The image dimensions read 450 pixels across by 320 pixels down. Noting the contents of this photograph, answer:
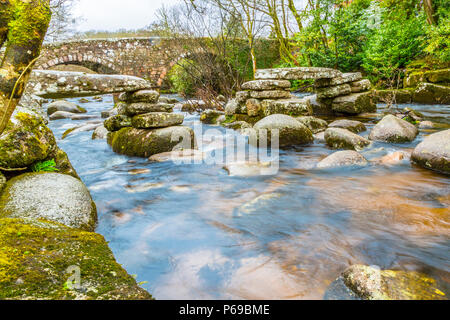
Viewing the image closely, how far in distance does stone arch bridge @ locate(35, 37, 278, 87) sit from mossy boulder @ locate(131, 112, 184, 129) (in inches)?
571

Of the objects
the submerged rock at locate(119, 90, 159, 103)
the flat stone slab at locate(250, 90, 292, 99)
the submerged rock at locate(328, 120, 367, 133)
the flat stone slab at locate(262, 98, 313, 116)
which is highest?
the flat stone slab at locate(250, 90, 292, 99)

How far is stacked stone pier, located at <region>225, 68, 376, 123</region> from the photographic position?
7.24 m

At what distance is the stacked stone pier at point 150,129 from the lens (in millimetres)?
5633

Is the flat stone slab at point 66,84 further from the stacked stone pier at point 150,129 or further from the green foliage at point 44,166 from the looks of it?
the green foliage at point 44,166

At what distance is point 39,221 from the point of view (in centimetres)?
198

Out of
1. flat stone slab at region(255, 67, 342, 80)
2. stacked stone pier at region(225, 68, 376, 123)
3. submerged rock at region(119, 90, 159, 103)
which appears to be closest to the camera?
submerged rock at region(119, 90, 159, 103)

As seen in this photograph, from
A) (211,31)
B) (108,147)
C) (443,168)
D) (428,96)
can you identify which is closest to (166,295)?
(443,168)

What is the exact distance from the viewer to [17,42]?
133 centimetres

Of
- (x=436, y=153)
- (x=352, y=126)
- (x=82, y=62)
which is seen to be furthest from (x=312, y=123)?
(x=82, y=62)

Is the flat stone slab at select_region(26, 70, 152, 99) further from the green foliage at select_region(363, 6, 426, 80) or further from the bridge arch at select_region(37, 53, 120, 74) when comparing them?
the bridge arch at select_region(37, 53, 120, 74)

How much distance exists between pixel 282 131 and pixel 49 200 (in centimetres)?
465

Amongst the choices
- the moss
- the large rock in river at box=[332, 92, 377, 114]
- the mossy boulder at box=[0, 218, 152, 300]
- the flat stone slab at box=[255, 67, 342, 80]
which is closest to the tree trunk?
the moss

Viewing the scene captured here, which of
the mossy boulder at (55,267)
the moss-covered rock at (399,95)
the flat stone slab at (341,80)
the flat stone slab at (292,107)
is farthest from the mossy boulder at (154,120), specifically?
the moss-covered rock at (399,95)

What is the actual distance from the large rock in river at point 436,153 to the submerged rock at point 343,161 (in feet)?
2.66
